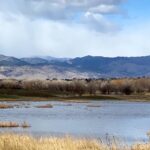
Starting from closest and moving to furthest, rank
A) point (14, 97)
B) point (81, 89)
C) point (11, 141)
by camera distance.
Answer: point (11, 141)
point (14, 97)
point (81, 89)

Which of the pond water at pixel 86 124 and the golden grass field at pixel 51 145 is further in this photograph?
the pond water at pixel 86 124

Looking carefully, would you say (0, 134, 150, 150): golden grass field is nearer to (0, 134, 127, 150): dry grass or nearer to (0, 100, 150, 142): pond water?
(0, 134, 127, 150): dry grass

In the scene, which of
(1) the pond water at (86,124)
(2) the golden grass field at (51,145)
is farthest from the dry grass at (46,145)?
(1) the pond water at (86,124)

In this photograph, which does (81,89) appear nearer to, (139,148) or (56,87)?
(56,87)

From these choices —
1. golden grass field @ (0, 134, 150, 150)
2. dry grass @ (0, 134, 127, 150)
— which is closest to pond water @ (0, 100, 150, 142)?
golden grass field @ (0, 134, 150, 150)

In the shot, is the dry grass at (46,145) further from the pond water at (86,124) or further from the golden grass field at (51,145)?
the pond water at (86,124)

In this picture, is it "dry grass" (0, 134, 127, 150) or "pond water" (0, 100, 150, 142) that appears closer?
"dry grass" (0, 134, 127, 150)

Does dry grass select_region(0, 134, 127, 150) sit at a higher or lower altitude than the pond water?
higher

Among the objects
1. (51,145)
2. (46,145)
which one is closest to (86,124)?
(51,145)

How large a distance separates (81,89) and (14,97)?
47.0 metres

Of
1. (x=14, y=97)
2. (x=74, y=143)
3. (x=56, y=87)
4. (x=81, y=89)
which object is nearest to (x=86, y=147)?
(x=74, y=143)

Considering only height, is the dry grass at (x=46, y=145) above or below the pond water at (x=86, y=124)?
above

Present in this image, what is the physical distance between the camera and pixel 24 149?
21.4m

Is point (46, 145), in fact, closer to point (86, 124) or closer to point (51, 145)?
point (51, 145)
